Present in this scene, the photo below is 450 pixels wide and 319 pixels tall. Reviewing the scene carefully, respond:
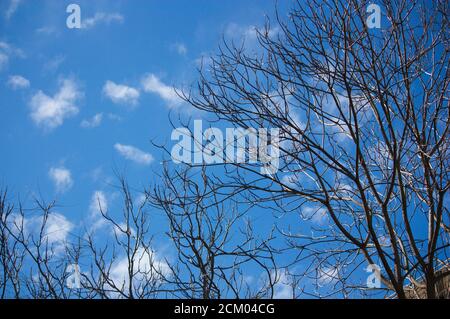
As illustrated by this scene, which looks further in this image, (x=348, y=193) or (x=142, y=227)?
(x=142, y=227)

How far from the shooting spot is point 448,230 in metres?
4.20

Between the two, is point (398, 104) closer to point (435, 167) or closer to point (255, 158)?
point (435, 167)

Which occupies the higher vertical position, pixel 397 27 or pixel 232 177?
pixel 397 27

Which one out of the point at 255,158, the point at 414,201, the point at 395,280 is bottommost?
the point at 395,280
